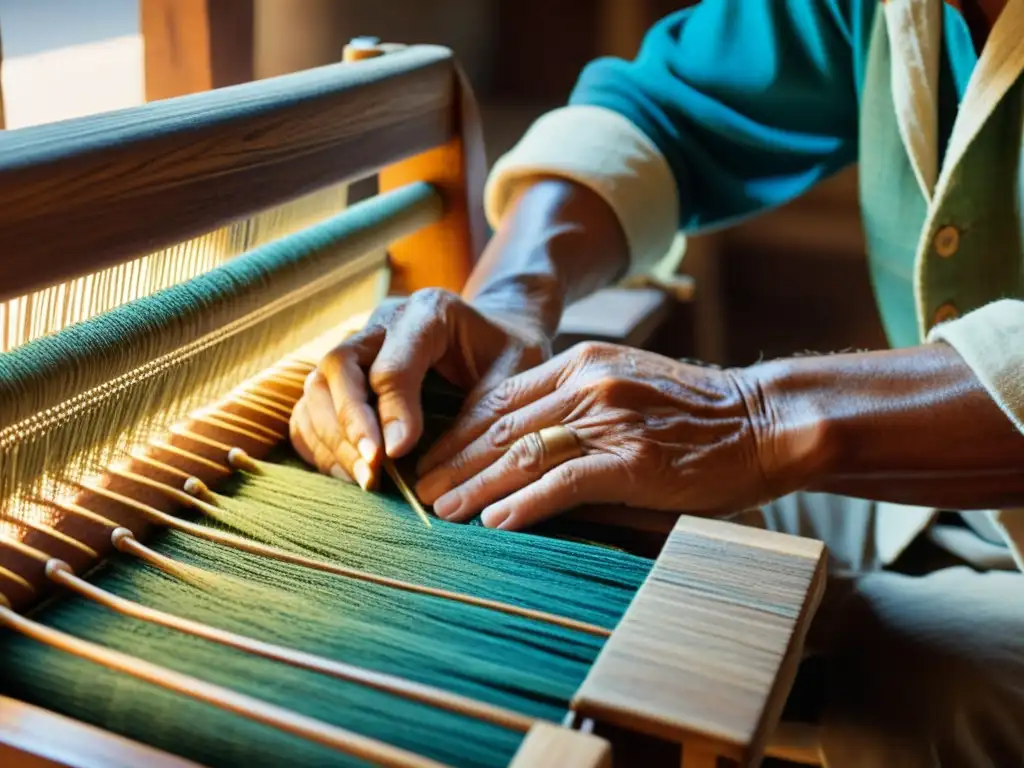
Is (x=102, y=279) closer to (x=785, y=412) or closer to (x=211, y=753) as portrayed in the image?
(x=211, y=753)

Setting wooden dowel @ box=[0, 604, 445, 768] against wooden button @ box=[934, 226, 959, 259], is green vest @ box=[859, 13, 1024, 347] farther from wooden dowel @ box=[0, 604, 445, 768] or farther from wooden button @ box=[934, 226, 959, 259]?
wooden dowel @ box=[0, 604, 445, 768]

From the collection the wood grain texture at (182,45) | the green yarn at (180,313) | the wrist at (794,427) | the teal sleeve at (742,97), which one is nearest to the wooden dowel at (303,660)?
the green yarn at (180,313)

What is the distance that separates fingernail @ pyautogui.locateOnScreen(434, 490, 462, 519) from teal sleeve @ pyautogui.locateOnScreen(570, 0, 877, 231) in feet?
2.23

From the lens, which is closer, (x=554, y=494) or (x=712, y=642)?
(x=712, y=642)

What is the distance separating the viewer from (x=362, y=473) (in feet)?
2.71

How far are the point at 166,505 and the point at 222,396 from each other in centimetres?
17

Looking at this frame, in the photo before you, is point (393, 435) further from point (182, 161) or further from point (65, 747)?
point (65, 747)

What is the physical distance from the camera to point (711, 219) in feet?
4.75

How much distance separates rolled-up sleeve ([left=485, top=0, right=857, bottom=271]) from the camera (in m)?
1.28

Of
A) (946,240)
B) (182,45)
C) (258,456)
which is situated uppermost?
Answer: (182,45)

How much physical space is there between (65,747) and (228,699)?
0.08m

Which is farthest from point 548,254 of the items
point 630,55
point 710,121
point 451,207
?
point 630,55

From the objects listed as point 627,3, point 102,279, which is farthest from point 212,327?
point 627,3

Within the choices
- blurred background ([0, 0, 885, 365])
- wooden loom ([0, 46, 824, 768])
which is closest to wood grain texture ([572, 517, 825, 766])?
wooden loom ([0, 46, 824, 768])
